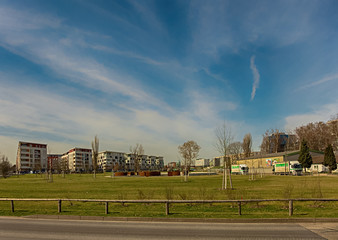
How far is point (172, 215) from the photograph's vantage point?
12.6 meters

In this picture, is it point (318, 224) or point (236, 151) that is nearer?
point (318, 224)

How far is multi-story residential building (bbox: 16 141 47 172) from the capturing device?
475 ft

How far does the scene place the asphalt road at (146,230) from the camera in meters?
8.98

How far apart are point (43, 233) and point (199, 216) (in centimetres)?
665

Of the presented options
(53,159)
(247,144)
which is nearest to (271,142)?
(247,144)

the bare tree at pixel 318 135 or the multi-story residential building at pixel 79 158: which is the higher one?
the bare tree at pixel 318 135

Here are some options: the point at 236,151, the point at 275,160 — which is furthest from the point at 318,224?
the point at 236,151

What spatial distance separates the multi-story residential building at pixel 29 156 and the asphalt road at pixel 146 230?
147035 mm

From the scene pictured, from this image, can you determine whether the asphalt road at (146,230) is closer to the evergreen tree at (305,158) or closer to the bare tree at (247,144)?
the evergreen tree at (305,158)

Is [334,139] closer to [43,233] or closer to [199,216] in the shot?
[199,216]

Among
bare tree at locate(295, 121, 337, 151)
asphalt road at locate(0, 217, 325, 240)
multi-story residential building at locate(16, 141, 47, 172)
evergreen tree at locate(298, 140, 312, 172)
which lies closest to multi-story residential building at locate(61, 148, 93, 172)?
multi-story residential building at locate(16, 141, 47, 172)

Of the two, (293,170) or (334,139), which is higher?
(334,139)

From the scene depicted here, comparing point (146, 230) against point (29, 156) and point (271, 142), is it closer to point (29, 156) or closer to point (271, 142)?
point (271, 142)

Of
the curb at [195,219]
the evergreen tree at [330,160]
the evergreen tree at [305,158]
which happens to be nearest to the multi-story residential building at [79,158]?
the evergreen tree at [305,158]
